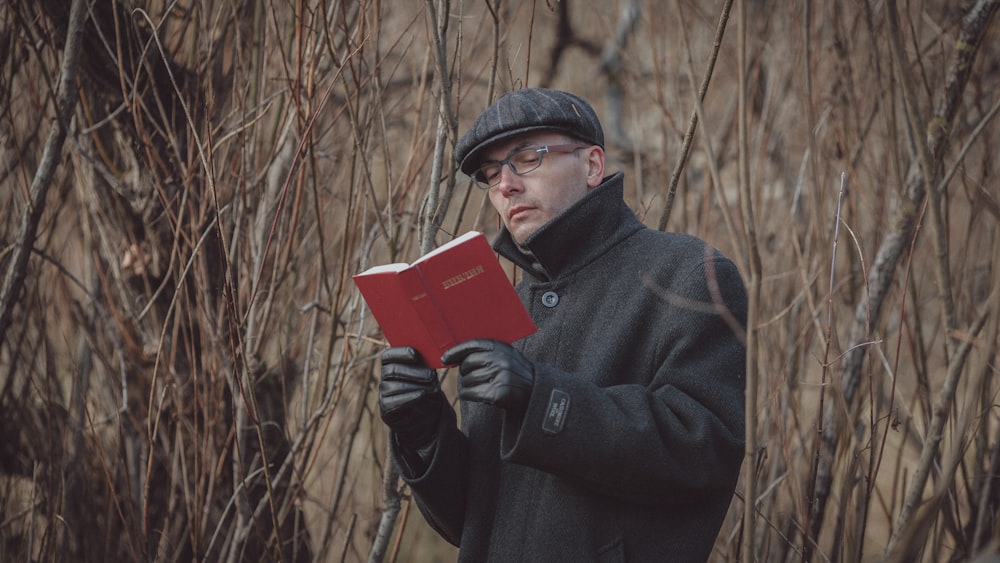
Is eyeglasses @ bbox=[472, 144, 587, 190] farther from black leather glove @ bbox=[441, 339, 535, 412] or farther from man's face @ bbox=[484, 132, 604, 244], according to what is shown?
black leather glove @ bbox=[441, 339, 535, 412]

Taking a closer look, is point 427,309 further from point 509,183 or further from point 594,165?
point 594,165

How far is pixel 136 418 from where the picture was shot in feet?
7.89

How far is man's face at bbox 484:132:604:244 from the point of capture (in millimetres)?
1336

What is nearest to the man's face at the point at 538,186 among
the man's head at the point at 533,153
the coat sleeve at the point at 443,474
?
the man's head at the point at 533,153

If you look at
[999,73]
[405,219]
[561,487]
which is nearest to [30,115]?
[405,219]

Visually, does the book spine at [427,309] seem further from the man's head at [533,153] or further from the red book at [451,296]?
the man's head at [533,153]

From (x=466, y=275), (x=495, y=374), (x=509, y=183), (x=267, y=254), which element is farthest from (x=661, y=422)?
(x=267, y=254)

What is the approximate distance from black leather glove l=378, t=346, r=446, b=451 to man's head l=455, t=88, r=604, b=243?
11.0 inches

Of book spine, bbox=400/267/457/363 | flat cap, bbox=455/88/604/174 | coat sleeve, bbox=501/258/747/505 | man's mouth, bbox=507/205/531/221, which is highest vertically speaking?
flat cap, bbox=455/88/604/174

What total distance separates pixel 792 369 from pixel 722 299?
131cm

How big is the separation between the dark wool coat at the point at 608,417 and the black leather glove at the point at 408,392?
0.05 m

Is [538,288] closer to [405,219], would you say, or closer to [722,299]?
[722,299]

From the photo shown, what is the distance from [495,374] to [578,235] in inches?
12.5

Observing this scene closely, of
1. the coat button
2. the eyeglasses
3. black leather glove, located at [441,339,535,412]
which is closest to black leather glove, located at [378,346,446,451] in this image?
black leather glove, located at [441,339,535,412]
